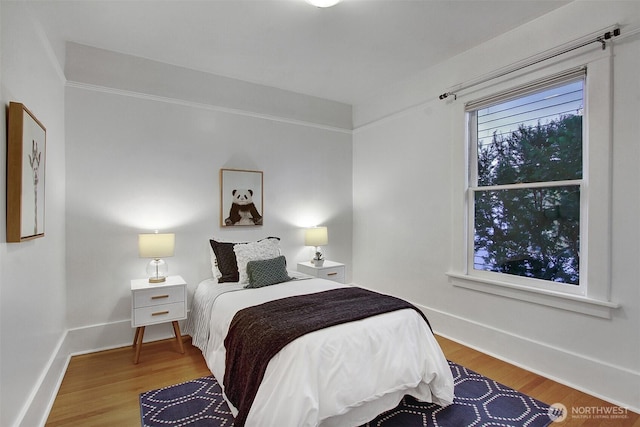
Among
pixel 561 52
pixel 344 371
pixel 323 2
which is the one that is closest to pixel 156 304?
pixel 344 371

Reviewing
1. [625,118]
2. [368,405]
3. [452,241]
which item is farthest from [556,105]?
[368,405]

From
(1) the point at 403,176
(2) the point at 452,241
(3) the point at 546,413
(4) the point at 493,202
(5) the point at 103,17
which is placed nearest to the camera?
(3) the point at 546,413

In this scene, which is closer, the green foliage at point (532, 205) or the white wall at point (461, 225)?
the white wall at point (461, 225)

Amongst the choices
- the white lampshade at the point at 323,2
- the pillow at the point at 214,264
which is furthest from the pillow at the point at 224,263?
the white lampshade at the point at 323,2

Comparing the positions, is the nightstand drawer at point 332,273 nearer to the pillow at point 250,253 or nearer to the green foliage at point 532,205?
the pillow at point 250,253

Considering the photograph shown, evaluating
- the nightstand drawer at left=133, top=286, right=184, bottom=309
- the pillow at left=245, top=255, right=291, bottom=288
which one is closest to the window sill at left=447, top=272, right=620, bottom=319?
the pillow at left=245, top=255, right=291, bottom=288

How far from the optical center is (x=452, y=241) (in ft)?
10.7

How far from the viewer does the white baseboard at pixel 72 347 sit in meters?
1.90

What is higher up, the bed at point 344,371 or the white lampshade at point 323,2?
the white lampshade at point 323,2

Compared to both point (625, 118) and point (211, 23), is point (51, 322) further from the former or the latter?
point (625, 118)

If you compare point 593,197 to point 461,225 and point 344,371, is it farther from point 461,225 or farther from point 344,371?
point 344,371

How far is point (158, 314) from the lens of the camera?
2.84 m

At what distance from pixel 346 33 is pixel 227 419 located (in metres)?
3.02

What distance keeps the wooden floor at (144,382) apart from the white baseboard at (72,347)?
0.21 ft
